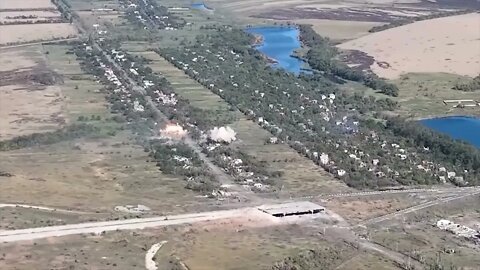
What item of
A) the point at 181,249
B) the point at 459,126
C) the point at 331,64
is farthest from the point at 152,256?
the point at 331,64

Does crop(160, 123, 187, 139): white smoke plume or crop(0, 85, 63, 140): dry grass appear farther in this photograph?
crop(0, 85, 63, 140): dry grass

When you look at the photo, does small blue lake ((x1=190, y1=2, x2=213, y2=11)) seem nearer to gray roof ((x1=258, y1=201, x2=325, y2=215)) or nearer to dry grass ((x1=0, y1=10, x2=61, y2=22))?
dry grass ((x1=0, y1=10, x2=61, y2=22))

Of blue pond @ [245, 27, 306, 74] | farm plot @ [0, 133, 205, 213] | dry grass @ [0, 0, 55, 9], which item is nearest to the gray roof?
farm plot @ [0, 133, 205, 213]

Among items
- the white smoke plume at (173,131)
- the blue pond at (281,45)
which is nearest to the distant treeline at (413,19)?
the blue pond at (281,45)

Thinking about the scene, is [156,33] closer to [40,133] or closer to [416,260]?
[40,133]

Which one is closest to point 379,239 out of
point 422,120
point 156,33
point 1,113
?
point 422,120

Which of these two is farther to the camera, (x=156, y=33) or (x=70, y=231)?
(x=156, y=33)
